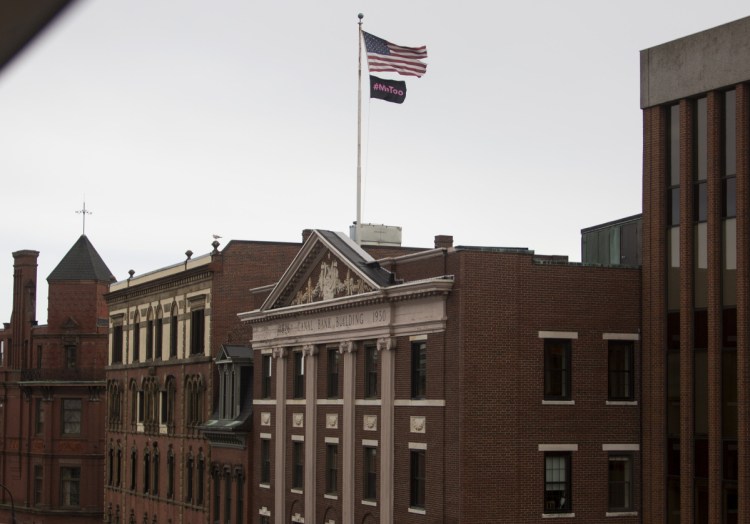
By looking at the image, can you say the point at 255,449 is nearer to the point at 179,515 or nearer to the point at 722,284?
the point at 179,515

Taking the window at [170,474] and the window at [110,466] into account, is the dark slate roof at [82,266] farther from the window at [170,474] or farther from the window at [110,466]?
the window at [170,474]

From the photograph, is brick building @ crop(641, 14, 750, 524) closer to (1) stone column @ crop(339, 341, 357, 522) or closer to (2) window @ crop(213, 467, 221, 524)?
(1) stone column @ crop(339, 341, 357, 522)

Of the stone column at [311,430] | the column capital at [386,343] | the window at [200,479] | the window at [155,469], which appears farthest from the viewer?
the window at [155,469]

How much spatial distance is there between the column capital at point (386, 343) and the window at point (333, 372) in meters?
4.52

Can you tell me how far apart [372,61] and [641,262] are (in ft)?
40.8

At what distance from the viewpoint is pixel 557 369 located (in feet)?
124

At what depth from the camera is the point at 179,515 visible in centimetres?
6322

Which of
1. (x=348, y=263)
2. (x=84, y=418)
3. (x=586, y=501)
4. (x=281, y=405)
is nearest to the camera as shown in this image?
(x=586, y=501)

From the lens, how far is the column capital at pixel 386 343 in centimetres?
4087

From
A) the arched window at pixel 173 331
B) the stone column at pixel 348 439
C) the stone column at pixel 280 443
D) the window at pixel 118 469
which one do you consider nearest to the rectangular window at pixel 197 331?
the arched window at pixel 173 331

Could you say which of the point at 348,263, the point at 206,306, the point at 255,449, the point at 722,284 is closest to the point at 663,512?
the point at 722,284

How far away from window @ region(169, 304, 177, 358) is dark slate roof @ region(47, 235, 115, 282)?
23.8m

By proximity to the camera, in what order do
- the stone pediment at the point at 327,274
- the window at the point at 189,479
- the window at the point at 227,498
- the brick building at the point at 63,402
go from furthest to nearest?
the brick building at the point at 63,402 < the window at the point at 189,479 < the window at the point at 227,498 < the stone pediment at the point at 327,274

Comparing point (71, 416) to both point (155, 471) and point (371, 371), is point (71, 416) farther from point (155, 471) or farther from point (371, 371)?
point (371, 371)
